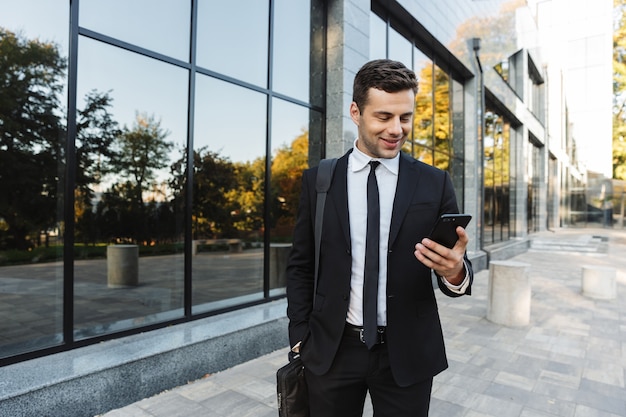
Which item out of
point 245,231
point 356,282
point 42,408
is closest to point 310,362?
point 356,282

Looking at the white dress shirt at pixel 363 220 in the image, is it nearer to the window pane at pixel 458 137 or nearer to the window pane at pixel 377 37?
the window pane at pixel 377 37

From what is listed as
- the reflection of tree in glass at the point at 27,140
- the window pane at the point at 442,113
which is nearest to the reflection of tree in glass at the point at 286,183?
the window pane at the point at 442,113

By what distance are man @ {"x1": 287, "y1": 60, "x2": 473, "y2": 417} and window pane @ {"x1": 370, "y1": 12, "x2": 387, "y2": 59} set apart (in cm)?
765

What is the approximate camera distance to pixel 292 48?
7.43 metres

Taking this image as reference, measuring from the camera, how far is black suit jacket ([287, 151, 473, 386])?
1568 millimetres

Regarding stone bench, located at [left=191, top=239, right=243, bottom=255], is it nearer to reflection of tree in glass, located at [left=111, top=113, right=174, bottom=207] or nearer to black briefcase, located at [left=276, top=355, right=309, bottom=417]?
reflection of tree in glass, located at [left=111, top=113, right=174, bottom=207]

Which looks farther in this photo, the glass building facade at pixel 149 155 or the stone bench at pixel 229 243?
the stone bench at pixel 229 243

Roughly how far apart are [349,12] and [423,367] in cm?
686

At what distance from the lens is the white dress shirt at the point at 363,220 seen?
163 centimetres

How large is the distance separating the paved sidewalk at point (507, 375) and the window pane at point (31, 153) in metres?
5.96

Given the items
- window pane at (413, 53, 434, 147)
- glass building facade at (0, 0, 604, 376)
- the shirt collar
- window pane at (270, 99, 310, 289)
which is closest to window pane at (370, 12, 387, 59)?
glass building facade at (0, 0, 604, 376)

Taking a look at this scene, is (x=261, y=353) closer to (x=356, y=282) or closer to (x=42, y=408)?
(x=42, y=408)

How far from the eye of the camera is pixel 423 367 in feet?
5.16

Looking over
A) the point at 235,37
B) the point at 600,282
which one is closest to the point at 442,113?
the point at 600,282
